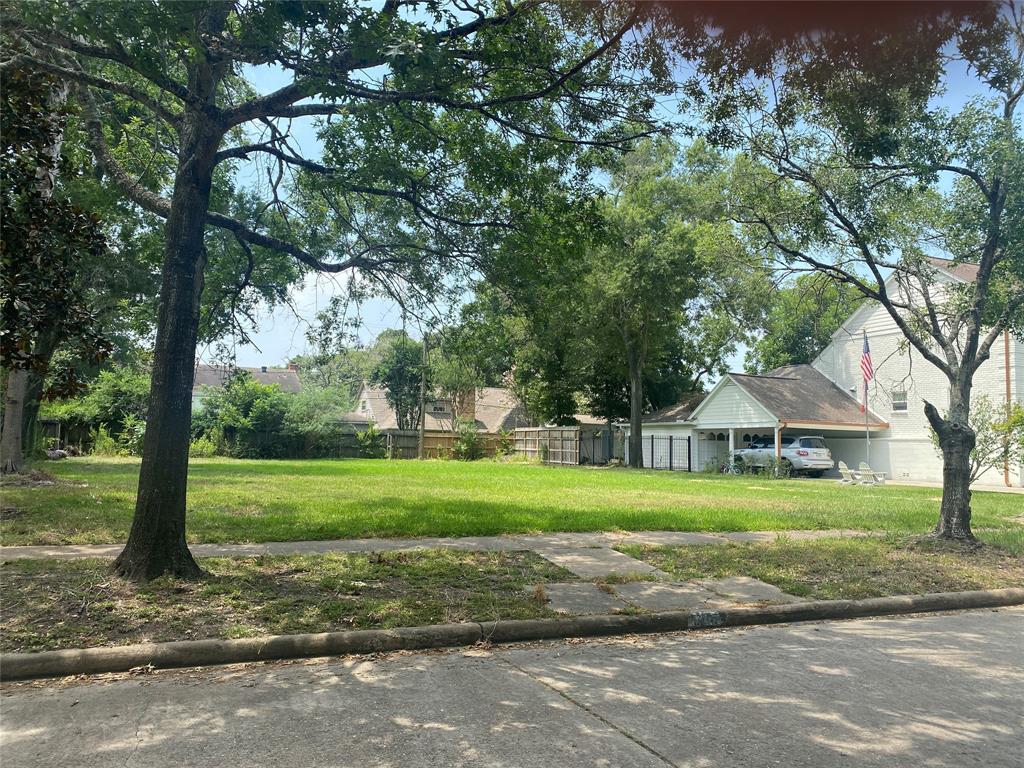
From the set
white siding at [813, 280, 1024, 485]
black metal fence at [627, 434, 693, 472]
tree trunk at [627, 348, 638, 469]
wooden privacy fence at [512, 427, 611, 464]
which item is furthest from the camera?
wooden privacy fence at [512, 427, 611, 464]

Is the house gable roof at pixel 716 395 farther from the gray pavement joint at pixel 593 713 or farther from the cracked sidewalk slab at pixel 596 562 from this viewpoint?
the gray pavement joint at pixel 593 713

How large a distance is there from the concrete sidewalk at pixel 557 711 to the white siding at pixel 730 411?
2569cm

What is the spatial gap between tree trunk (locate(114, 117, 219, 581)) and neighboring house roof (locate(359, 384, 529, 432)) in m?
48.2

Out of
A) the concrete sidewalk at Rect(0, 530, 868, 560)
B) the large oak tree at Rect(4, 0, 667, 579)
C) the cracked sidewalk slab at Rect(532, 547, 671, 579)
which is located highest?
the large oak tree at Rect(4, 0, 667, 579)

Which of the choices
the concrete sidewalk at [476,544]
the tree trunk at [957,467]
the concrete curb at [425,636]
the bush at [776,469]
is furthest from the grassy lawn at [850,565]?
the bush at [776,469]

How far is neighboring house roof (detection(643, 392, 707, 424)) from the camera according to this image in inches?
1475

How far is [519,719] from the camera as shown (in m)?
4.29

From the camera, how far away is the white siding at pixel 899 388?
26716mm

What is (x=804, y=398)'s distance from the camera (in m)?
32.1

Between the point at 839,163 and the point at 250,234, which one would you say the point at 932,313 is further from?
the point at 250,234

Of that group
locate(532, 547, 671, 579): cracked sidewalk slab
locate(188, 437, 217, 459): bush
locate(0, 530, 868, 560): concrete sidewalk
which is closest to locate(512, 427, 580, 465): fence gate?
locate(188, 437, 217, 459): bush

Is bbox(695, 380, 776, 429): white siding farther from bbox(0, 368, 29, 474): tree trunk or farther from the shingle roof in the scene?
bbox(0, 368, 29, 474): tree trunk

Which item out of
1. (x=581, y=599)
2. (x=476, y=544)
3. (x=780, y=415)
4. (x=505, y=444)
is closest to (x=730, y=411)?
(x=780, y=415)

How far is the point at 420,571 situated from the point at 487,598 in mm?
1223
